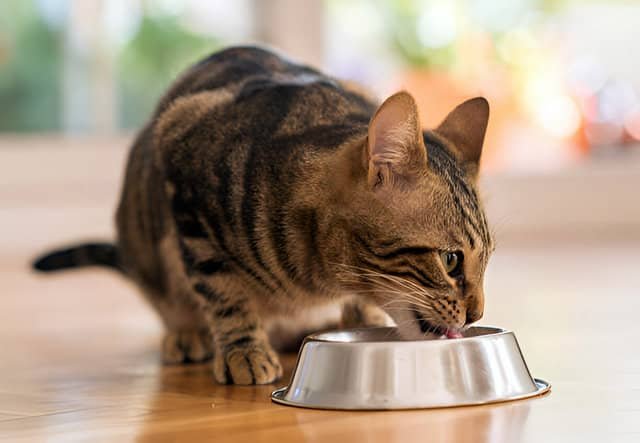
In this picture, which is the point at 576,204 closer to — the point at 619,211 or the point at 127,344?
the point at 619,211

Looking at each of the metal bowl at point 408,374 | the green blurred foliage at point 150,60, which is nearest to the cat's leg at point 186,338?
the metal bowl at point 408,374

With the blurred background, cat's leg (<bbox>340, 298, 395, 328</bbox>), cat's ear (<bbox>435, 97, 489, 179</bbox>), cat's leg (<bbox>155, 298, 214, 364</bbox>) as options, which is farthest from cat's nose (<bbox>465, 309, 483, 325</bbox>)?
the blurred background

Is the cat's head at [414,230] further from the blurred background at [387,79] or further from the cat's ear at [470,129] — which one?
the blurred background at [387,79]

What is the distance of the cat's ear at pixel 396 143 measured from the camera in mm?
1596

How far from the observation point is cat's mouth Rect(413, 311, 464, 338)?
167cm

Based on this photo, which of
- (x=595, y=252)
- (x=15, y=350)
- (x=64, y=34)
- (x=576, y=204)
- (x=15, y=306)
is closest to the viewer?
(x=15, y=350)

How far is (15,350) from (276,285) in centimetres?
69

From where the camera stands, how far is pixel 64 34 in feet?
15.9

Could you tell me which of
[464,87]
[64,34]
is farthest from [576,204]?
[64,34]

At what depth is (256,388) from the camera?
5.89ft

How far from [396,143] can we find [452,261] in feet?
0.61

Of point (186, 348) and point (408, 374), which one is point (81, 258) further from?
point (408, 374)

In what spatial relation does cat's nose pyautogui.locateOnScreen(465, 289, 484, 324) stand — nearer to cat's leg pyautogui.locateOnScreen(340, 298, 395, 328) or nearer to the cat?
the cat

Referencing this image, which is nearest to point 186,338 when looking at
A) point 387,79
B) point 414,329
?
point 414,329
